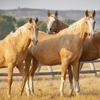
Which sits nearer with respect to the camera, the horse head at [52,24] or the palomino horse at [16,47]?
the palomino horse at [16,47]

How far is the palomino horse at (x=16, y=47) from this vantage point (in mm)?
6496

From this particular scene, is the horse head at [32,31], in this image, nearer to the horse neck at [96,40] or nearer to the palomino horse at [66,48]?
the palomino horse at [66,48]

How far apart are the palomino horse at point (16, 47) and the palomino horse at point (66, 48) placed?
0.86 meters

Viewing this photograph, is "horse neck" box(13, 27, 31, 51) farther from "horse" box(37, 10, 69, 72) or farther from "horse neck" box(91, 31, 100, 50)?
"horse neck" box(91, 31, 100, 50)

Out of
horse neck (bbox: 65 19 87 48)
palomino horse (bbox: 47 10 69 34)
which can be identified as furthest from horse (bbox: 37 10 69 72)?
horse neck (bbox: 65 19 87 48)

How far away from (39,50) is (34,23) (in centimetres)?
116

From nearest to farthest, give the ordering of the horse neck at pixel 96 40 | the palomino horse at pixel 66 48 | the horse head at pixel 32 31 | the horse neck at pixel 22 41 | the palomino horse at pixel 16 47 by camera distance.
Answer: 1. the horse head at pixel 32 31
2. the palomino horse at pixel 16 47
3. the horse neck at pixel 22 41
4. the palomino horse at pixel 66 48
5. the horse neck at pixel 96 40

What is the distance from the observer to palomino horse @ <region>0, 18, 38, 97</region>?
21.3 feet

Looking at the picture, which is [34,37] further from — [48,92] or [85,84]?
[85,84]

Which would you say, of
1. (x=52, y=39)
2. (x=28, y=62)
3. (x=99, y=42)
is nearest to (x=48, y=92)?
(x=28, y=62)

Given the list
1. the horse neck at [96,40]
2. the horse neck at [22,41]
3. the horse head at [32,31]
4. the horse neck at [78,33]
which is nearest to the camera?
the horse head at [32,31]

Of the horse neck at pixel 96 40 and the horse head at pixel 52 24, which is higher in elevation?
the horse head at pixel 52 24

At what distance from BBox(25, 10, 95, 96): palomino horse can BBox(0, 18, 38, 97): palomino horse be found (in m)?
0.86

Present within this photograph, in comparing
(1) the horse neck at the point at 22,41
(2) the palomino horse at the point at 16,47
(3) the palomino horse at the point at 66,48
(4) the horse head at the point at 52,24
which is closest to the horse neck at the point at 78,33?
(3) the palomino horse at the point at 66,48
